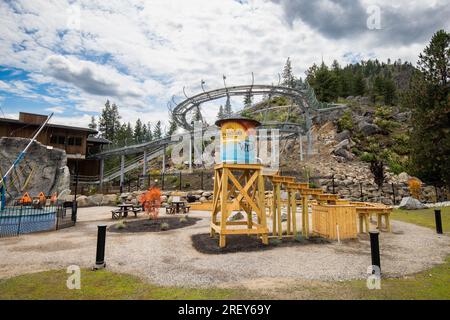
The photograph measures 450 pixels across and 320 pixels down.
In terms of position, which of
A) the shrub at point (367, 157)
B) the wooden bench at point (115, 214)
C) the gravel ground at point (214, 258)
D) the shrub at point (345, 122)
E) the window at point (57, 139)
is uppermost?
the shrub at point (345, 122)

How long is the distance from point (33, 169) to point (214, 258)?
80.7 ft

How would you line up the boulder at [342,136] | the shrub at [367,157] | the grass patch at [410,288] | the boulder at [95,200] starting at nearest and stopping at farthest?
the grass patch at [410,288], the boulder at [95,200], the shrub at [367,157], the boulder at [342,136]

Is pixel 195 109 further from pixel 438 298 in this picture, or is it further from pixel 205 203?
pixel 438 298

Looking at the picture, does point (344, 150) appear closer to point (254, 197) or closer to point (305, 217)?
point (305, 217)

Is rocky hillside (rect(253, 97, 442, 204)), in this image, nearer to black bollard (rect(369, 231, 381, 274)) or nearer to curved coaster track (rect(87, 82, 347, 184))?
curved coaster track (rect(87, 82, 347, 184))

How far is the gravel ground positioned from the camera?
5445mm

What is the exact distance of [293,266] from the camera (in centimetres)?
606

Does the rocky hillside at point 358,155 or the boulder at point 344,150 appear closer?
the rocky hillside at point 358,155

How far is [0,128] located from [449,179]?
46.2 metres

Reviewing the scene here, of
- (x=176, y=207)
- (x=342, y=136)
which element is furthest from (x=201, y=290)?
(x=342, y=136)

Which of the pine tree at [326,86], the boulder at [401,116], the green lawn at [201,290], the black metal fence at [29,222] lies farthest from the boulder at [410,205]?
the pine tree at [326,86]

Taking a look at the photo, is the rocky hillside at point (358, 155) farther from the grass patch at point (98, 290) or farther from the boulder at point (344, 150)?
the grass patch at point (98, 290)

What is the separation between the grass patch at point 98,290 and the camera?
4301 mm
